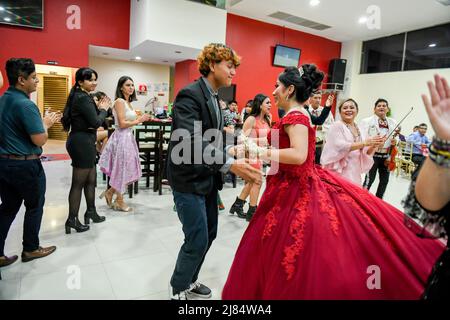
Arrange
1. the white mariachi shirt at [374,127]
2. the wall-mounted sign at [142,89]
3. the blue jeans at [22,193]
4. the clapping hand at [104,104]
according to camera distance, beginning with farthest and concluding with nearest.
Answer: the wall-mounted sign at [142,89]
the white mariachi shirt at [374,127]
the clapping hand at [104,104]
the blue jeans at [22,193]

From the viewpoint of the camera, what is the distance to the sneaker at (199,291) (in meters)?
2.13

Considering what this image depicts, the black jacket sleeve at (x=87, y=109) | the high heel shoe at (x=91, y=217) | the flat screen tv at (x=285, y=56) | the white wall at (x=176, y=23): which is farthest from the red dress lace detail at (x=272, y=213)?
the flat screen tv at (x=285, y=56)

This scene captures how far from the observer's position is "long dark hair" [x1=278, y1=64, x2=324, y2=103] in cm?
184

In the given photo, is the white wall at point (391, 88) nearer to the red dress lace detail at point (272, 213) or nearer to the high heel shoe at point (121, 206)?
the high heel shoe at point (121, 206)

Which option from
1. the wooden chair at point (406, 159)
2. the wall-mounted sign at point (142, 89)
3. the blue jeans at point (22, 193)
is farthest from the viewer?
the wall-mounted sign at point (142, 89)

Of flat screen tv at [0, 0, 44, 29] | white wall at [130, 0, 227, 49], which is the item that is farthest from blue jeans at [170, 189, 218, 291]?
flat screen tv at [0, 0, 44, 29]

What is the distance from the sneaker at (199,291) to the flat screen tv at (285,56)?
820cm

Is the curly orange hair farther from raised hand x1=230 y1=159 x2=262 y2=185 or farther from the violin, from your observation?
the violin

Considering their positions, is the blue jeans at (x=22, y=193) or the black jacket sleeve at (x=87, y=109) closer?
the blue jeans at (x=22, y=193)

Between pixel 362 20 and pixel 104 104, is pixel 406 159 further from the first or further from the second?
pixel 104 104

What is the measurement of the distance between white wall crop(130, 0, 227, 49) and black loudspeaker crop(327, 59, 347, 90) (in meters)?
4.70

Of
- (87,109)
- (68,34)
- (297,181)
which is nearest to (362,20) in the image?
(68,34)

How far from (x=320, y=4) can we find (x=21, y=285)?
769cm

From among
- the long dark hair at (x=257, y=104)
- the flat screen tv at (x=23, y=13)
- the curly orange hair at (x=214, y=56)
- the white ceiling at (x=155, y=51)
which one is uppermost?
the flat screen tv at (x=23, y=13)
